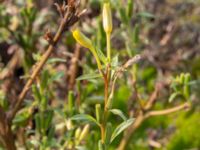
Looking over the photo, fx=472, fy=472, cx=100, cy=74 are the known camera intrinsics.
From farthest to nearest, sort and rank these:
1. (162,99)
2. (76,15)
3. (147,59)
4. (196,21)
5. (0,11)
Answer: (196,21), (147,59), (162,99), (0,11), (76,15)

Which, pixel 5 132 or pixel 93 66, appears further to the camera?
pixel 93 66

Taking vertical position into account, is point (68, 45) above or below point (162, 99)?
above

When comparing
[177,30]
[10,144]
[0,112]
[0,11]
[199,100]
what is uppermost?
[0,11]

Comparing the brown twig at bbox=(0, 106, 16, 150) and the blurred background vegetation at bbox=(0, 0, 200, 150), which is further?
the blurred background vegetation at bbox=(0, 0, 200, 150)

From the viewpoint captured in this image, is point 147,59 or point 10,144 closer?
point 10,144

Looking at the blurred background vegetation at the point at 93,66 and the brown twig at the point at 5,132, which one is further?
the blurred background vegetation at the point at 93,66

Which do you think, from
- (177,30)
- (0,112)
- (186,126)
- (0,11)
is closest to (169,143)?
(186,126)

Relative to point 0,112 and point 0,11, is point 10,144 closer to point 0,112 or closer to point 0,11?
point 0,112

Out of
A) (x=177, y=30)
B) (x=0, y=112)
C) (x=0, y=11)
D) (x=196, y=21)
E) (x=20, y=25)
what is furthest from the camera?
(x=196, y=21)
